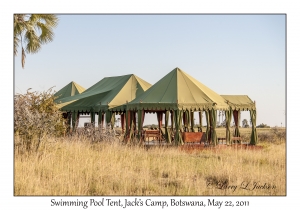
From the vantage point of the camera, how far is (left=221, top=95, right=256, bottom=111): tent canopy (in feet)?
76.2

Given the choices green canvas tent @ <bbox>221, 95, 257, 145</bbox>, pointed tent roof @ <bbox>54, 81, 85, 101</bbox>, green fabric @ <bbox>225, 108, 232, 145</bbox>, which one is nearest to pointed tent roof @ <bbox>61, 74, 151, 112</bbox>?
pointed tent roof @ <bbox>54, 81, 85, 101</bbox>

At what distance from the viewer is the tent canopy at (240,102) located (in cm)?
2322

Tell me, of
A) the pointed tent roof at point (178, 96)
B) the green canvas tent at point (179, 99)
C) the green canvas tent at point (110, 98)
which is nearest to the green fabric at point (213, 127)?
the green canvas tent at point (179, 99)

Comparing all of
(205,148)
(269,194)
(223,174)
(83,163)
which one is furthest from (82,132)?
(269,194)

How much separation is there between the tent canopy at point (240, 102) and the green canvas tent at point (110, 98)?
5.52 meters

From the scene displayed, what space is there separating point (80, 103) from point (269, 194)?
706 inches

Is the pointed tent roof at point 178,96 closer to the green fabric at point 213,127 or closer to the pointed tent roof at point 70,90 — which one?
the green fabric at point 213,127

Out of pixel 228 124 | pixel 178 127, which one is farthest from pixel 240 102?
pixel 178 127

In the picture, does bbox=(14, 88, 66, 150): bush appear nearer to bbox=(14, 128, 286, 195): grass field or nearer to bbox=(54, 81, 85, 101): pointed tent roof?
bbox=(14, 128, 286, 195): grass field

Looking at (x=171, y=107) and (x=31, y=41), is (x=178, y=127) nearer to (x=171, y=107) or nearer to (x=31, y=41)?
(x=171, y=107)

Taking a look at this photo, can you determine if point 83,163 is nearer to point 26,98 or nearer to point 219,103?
point 26,98

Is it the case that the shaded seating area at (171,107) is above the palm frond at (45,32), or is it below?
below

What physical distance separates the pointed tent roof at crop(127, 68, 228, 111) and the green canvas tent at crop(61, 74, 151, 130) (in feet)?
10.4

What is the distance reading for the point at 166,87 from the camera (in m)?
22.5
